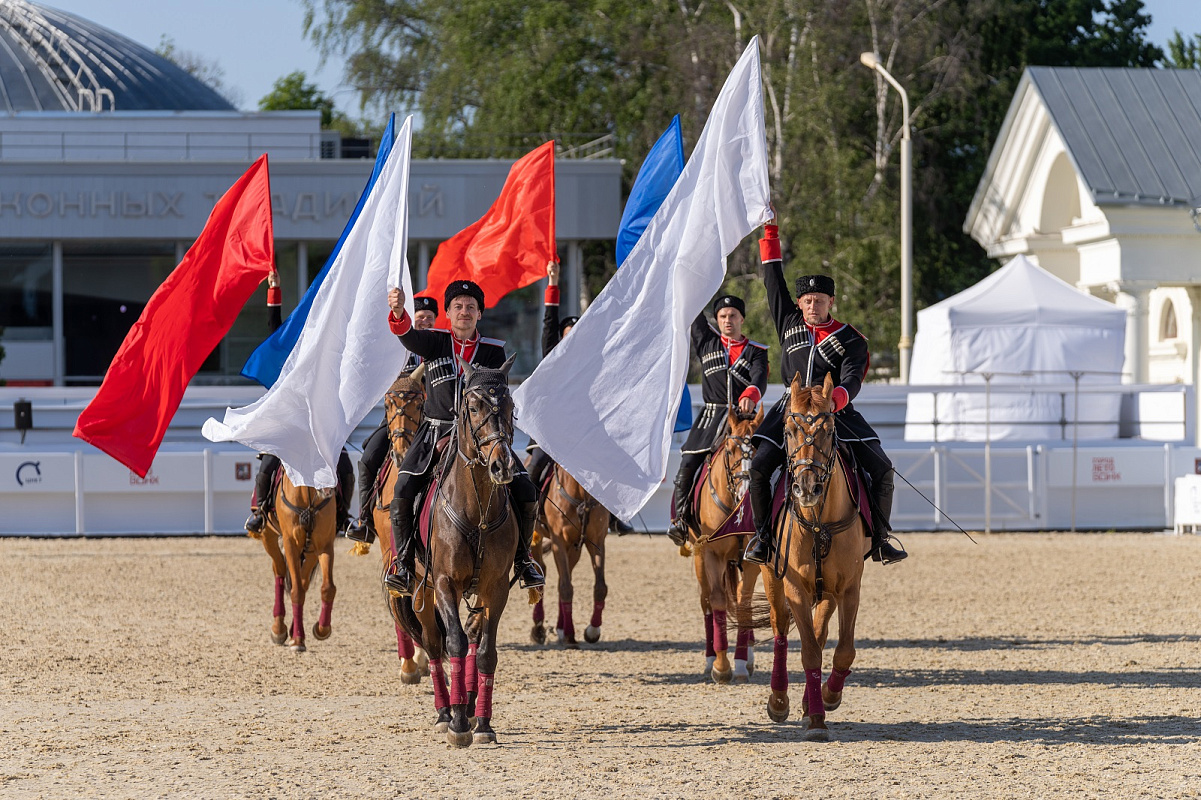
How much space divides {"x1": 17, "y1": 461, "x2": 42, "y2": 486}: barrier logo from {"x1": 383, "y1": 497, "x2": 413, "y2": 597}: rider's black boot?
53.2 feet

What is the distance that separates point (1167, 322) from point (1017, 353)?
7500 mm

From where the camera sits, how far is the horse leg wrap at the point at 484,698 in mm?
9211

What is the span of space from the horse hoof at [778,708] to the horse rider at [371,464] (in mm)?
3451

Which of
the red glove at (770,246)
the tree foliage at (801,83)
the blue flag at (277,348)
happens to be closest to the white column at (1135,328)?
the tree foliage at (801,83)

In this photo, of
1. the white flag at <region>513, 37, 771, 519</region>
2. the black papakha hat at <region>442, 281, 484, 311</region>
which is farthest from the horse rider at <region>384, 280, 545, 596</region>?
the white flag at <region>513, 37, 771, 519</region>

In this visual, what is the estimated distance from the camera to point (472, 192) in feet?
124

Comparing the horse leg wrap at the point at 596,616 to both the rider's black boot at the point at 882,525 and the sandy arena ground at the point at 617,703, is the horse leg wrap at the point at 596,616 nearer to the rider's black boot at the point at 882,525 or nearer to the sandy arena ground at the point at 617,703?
the sandy arena ground at the point at 617,703

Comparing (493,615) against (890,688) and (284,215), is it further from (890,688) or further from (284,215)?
(284,215)

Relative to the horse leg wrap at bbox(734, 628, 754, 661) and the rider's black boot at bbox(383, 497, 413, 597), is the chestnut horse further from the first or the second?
the horse leg wrap at bbox(734, 628, 754, 661)

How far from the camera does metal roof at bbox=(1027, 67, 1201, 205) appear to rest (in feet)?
102

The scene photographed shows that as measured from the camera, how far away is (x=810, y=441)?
888 cm

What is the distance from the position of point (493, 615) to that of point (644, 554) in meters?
13.4

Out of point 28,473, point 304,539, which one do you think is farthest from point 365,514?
point 28,473

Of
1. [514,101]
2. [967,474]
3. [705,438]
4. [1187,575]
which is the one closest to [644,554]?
[967,474]
